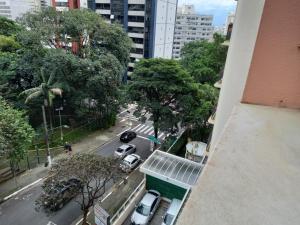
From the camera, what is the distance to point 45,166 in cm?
1538

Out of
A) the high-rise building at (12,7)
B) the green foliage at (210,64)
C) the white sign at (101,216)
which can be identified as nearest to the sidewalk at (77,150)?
the white sign at (101,216)

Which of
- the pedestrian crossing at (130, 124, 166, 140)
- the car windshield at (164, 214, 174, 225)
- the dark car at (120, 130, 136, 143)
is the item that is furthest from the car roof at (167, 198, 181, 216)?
the pedestrian crossing at (130, 124, 166, 140)

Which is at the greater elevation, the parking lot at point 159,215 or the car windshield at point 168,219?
the car windshield at point 168,219

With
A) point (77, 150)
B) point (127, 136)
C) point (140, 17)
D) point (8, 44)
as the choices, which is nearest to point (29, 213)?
point (77, 150)

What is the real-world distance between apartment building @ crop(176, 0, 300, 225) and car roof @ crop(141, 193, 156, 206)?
9.80 m

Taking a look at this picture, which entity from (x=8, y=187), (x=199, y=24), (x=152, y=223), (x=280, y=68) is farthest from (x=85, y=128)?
(x=199, y=24)

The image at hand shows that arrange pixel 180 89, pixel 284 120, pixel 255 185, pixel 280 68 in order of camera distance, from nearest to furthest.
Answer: pixel 255 185, pixel 284 120, pixel 280 68, pixel 180 89

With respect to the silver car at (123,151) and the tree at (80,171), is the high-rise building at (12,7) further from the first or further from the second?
the tree at (80,171)

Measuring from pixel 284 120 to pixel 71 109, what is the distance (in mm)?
21760

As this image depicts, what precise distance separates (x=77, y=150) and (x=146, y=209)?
9439 millimetres

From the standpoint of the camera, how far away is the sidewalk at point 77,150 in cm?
1326

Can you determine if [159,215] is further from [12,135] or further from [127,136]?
[127,136]

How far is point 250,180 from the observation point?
4.24ft

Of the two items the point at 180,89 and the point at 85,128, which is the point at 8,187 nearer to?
the point at 85,128
